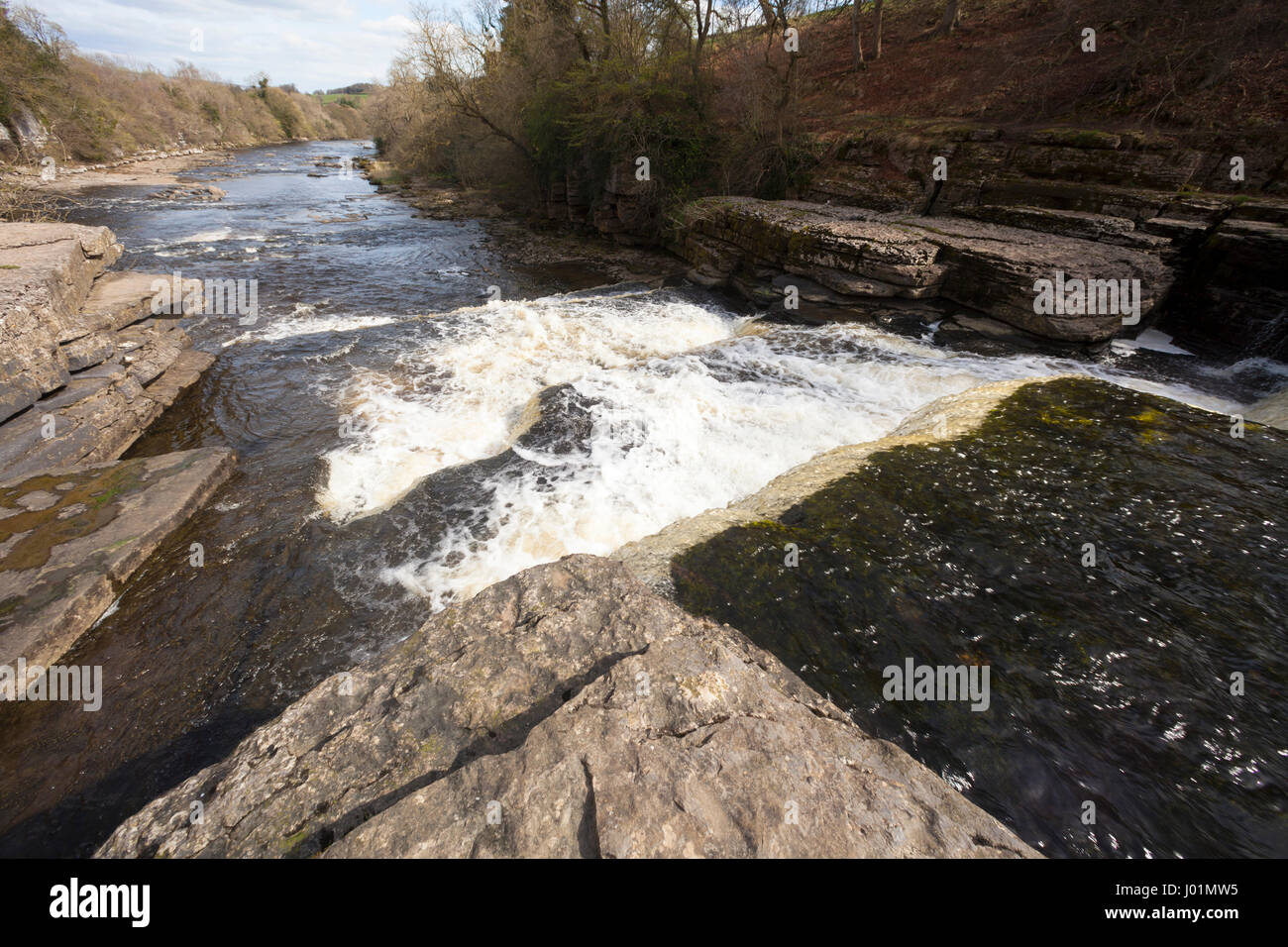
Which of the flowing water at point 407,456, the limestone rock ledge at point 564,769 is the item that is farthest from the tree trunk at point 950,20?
the limestone rock ledge at point 564,769

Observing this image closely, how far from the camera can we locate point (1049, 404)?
17.8ft

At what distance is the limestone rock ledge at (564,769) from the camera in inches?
58.1

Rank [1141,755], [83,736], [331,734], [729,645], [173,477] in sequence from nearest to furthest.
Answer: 1. [331,734]
2. [729,645]
3. [1141,755]
4. [83,736]
5. [173,477]

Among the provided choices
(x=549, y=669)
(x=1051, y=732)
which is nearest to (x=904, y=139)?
(x=1051, y=732)

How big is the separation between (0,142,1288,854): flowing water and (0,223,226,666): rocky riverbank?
240 millimetres

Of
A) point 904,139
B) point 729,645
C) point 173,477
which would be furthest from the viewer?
point 904,139

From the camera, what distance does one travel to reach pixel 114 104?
37906 millimetres

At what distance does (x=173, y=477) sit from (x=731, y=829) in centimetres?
652

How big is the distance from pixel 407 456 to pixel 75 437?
149 inches

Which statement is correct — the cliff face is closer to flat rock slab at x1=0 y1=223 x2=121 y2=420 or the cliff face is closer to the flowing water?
the flowing water

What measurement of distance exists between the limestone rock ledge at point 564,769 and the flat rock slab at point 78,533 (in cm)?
351

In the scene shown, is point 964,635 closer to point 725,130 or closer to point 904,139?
point 904,139

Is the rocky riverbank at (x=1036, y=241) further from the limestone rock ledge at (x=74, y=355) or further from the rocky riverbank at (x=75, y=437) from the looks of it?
the limestone rock ledge at (x=74, y=355)

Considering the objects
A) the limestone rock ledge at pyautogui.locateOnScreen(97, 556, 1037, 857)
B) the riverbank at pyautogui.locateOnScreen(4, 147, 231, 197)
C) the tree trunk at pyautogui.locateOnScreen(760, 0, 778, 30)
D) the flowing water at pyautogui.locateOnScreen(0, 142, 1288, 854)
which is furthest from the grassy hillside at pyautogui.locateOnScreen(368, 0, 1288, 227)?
the riverbank at pyautogui.locateOnScreen(4, 147, 231, 197)
